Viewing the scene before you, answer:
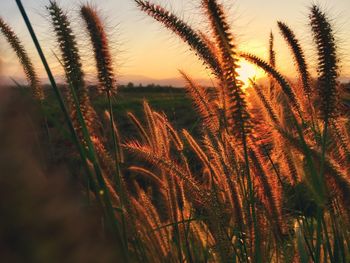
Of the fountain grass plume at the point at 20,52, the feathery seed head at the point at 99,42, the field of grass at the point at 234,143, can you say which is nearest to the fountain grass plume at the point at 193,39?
the field of grass at the point at 234,143

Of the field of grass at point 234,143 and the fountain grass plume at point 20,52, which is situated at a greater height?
the fountain grass plume at point 20,52

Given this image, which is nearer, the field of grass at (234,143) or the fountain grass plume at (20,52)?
the field of grass at (234,143)

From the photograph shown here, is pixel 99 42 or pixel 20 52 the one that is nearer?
pixel 99 42

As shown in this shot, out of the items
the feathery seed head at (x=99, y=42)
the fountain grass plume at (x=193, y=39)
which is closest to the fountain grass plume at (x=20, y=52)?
the feathery seed head at (x=99, y=42)

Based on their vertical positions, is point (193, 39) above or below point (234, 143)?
above

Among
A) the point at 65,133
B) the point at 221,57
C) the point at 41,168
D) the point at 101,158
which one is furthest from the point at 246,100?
the point at 41,168

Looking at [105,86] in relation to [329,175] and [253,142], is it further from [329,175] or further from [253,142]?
[329,175]

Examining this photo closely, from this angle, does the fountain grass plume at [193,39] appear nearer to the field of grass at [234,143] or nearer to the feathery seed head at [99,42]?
the field of grass at [234,143]

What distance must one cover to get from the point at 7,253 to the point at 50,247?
29mm

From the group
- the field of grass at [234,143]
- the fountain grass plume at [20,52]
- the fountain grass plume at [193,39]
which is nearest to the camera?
the field of grass at [234,143]

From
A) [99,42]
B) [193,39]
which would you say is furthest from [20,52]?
[193,39]

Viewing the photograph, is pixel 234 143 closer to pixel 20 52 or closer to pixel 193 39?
pixel 193 39

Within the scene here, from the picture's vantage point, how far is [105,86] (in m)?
2.21

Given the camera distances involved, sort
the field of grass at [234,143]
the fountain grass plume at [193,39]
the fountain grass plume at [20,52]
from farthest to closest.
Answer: the fountain grass plume at [20,52] → the fountain grass plume at [193,39] → the field of grass at [234,143]
